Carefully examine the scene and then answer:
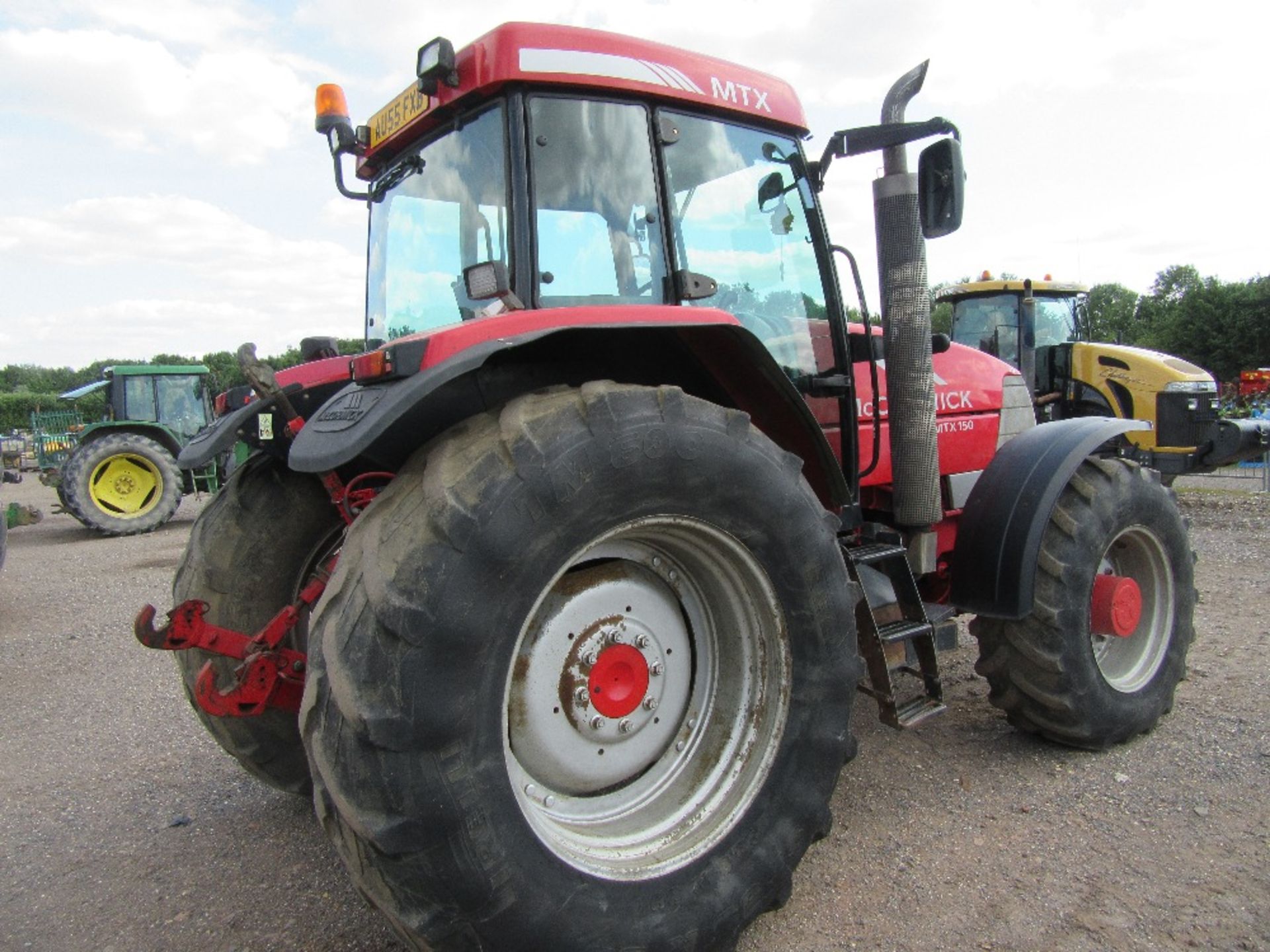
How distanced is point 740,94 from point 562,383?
1.25 meters

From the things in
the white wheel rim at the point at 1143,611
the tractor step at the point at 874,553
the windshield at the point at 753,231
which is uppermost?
the windshield at the point at 753,231

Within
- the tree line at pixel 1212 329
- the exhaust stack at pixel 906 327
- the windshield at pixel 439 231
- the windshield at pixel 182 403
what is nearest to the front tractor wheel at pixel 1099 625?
the exhaust stack at pixel 906 327

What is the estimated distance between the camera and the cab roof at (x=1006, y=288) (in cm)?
966

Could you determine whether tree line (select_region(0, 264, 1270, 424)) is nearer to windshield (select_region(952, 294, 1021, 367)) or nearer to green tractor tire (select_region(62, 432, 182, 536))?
green tractor tire (select_region(62, 432, 182, 536))

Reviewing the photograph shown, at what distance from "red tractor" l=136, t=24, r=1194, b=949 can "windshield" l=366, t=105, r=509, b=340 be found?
0.01 metres

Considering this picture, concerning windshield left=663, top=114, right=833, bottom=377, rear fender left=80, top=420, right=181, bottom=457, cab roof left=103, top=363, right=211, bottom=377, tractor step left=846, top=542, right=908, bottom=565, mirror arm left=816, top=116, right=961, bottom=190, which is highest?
cab roof left=103, top=363, right=211, bottom=377

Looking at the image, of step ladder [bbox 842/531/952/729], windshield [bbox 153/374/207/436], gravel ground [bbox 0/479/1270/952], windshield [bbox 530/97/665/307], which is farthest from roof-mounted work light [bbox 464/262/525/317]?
windshield [bbox 153/374/207/436]

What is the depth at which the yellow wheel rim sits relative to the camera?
1146 cm

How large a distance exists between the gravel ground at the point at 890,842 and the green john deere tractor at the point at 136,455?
7.77 metres

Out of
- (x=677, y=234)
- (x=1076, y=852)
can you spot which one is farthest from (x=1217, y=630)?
(x=677, y=234)

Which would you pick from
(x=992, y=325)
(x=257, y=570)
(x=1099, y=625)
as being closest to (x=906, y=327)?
(x=1099, y=625)

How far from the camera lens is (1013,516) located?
3121 millimetres

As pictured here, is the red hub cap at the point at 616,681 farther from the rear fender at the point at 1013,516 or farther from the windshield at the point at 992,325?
the windshield at the point at 992,325

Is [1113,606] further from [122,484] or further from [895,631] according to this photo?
[122,484]
